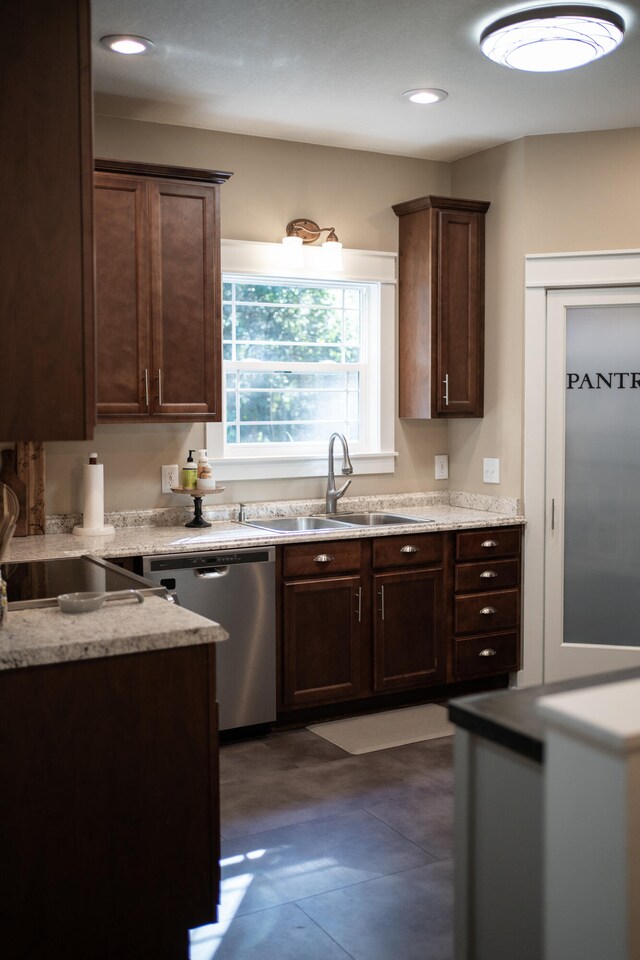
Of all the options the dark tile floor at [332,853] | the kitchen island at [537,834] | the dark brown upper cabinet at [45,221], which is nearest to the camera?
the kitchen island at [537,834]

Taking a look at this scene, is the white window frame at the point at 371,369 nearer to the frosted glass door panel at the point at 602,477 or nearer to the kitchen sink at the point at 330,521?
the kitchen sink at the point at 330,521

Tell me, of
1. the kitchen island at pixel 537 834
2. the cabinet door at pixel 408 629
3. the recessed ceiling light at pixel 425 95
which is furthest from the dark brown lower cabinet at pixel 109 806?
the recessed ceiling light at pixel 425 95

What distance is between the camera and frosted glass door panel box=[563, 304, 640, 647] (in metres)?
4.58

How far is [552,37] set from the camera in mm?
3320

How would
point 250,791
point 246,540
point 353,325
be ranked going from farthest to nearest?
1. point 353,325
2. point 246,540
3. point 250,791

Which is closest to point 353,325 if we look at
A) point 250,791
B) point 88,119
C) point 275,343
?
point 275,343

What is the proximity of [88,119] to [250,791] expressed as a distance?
7.79 ft

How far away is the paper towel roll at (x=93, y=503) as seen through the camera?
13.1ft

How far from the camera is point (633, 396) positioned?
456cm

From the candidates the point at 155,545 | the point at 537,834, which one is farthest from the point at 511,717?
the point at 155,545

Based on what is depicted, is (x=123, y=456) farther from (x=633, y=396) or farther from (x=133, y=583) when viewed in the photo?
(x=633, y=396)

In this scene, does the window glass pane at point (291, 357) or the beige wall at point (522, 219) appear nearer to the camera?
the beige wall at point (522, 219)

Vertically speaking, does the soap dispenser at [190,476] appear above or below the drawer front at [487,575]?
above

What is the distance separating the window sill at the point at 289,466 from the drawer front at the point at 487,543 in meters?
0.70
